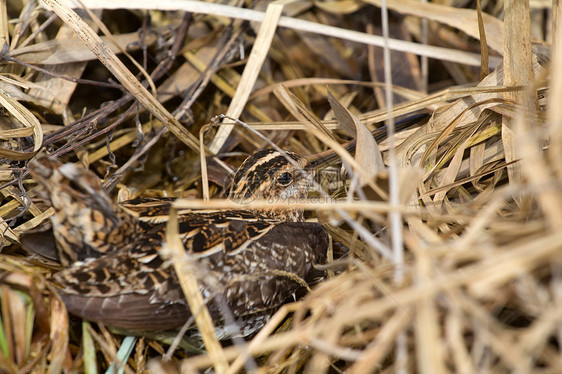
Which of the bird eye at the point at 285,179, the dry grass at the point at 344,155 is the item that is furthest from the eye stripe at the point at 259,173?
the dry grass at the point at 344,155

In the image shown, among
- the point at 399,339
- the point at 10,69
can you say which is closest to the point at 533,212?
the point at 399,339

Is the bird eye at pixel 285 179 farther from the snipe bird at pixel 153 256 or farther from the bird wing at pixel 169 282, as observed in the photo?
the bird wing at pixel 169 282

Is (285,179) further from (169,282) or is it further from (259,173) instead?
(169,282)

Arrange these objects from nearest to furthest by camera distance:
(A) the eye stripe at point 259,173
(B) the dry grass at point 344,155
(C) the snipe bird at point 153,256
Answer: (B) the dry grass at point 344,155 → (C) the snipe bird at point 153,256 → (A) the eye stripe at point 259,173

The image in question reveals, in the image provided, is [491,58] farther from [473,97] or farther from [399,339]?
[399,339]

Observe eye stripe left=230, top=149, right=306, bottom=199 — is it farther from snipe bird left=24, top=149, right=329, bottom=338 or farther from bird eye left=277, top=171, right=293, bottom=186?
snipe bird left=24, top=149, right=329, bottom=338
